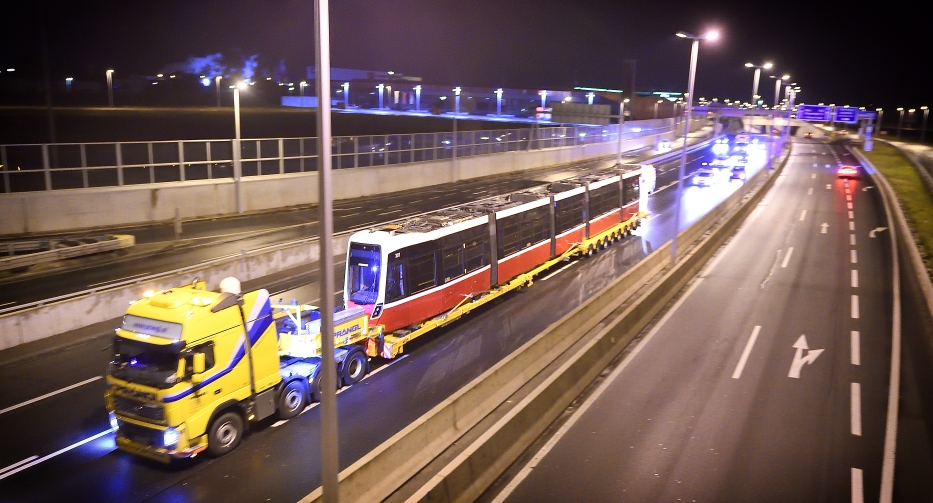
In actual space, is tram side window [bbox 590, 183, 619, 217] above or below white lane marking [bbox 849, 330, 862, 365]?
above

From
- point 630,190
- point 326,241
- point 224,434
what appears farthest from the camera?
point 630,190

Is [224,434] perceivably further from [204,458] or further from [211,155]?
[211,155]

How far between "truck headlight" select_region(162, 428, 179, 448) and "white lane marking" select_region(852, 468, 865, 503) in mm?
11088

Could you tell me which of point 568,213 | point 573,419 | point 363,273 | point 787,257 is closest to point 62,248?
point 363,273

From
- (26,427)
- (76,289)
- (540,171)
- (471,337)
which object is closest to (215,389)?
(26,427)

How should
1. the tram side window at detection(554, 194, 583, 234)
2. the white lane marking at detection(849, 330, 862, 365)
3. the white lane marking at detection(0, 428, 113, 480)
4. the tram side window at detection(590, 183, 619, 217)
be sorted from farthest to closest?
1. the tram side window at detection(590, 183, 619, 217)
2. the tram side window at detection(554, 194, 583, 234)
3. the white lane marking at detection(849, 330, 862, 365)
4. the white lane marking at detection(0, 428, 113, 480)

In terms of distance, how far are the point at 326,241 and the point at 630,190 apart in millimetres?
27319

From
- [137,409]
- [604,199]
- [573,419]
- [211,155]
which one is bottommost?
[573,419]

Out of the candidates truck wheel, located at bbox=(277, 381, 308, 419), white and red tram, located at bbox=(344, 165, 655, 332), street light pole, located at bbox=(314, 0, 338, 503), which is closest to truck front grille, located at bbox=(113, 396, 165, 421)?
truck wheel, located at bbox=(277, 381, 308, 419)

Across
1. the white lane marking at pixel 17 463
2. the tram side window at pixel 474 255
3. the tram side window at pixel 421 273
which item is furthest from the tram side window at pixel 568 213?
the white lane marking at pixel 17 463

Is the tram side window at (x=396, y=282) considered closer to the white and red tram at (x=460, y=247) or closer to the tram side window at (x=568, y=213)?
the white and red tram at (x=460, y=247)

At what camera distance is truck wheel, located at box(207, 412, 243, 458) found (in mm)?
11445

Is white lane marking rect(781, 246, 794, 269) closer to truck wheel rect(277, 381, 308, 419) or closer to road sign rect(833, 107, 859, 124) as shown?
truck wheel rect(277, 381, 308, 419)

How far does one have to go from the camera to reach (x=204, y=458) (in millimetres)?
11641
